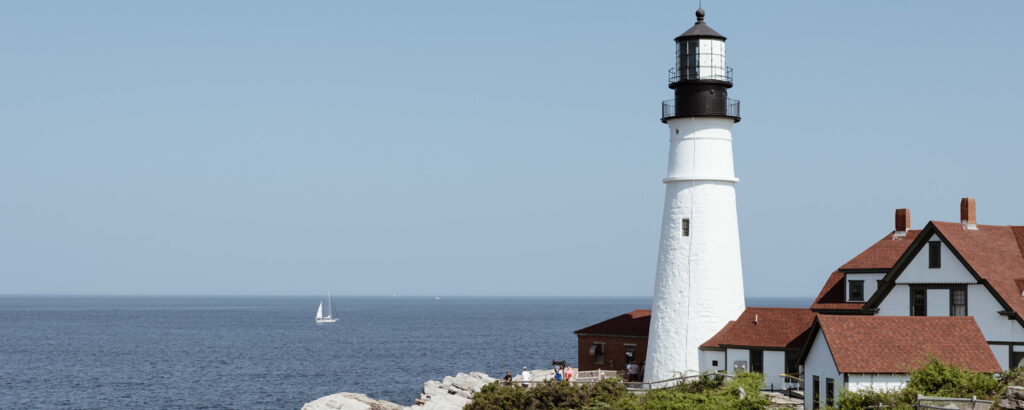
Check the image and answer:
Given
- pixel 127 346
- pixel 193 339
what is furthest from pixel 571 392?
pixel 193 339

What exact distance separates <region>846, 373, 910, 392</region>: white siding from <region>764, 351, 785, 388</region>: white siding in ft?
26.1

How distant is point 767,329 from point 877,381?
920cm

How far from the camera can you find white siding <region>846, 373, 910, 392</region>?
3192cm

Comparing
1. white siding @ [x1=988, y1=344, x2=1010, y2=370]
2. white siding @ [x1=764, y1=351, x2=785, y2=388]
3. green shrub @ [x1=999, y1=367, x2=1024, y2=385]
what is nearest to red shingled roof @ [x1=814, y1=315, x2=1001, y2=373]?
white siding @ [x1=988, y1=344, x2=1010, y2=370]

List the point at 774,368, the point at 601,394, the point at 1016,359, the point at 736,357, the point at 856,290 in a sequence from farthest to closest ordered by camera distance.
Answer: the point at 856,290 < the point at 736,357 < the point at 774,368 < the point at 601,394 < the point at 1016,359

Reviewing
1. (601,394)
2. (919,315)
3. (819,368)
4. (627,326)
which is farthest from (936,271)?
(627,326)

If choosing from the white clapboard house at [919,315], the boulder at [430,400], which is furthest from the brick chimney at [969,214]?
the boulder at [430,400]

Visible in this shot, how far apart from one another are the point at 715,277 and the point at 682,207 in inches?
117

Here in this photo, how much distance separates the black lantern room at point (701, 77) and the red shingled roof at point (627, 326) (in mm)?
10039

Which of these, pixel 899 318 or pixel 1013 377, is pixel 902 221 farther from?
pixel 1013 377

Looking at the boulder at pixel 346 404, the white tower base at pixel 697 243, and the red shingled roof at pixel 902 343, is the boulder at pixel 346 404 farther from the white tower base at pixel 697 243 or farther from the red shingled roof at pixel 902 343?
the red shingled roof at pixel 902 343

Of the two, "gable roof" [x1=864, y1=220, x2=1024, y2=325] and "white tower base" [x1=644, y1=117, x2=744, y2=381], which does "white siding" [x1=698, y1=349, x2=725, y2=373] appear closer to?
"white tower base" [x1=644, y1=117, x2=744, y2=381]

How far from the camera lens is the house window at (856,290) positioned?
4272 cm

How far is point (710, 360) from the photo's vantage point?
4178 cm
